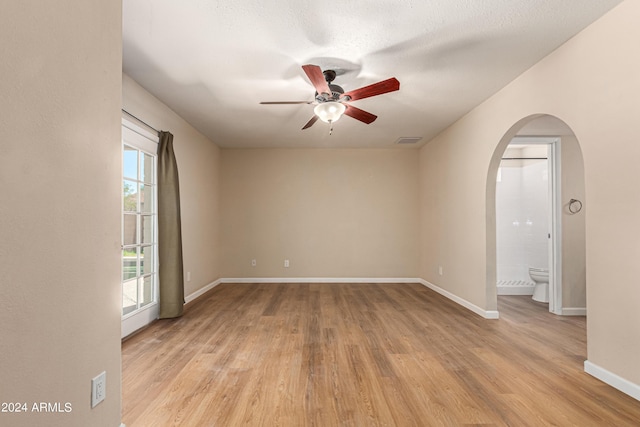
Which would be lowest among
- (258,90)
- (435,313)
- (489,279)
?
(435,313)

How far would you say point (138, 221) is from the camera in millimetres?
3416

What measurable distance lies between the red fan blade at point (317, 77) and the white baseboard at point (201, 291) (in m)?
3.38

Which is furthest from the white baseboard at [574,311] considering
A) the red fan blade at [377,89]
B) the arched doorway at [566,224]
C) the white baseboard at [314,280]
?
the red fan blade at [377,89]

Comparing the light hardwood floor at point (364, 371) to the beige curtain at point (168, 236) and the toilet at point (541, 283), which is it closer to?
the beige curtain at point (168, 236)

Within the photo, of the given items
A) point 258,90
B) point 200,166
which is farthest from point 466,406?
point 200,166

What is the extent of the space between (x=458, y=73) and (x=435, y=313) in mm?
2709

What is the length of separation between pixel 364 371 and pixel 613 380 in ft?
5.38

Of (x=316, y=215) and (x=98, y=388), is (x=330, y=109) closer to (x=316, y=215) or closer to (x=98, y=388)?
(x=98, y=388)

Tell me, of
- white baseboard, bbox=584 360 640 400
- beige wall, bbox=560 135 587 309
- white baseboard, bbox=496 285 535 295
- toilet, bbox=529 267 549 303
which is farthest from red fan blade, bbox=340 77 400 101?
white baseboard, bbox=496 285 535 295

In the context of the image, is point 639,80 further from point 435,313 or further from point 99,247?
point 99,247

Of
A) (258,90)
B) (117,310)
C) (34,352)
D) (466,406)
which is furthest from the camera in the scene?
(258,90)

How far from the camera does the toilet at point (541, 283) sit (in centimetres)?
444

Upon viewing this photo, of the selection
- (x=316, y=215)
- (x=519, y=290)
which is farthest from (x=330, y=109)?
(x=519, y=290)

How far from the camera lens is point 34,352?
111 cm
